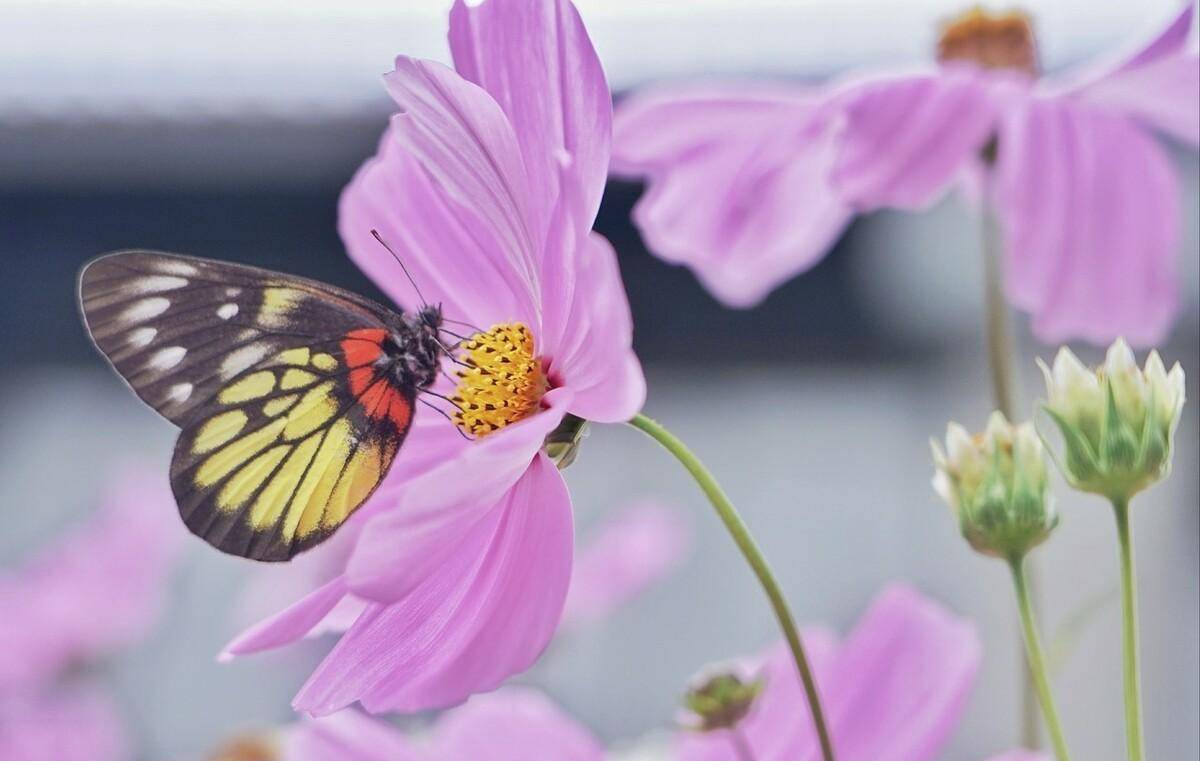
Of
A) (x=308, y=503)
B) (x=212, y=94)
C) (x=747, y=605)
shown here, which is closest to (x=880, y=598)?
(x=308, y=503)

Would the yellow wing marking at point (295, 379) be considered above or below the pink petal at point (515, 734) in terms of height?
above

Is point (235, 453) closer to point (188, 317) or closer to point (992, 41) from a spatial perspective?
point (188, 317)

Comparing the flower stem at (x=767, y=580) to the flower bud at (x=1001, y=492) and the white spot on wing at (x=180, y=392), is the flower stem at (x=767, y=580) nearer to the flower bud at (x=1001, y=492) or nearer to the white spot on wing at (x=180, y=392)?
the flower bud at (x=1001, y=492)

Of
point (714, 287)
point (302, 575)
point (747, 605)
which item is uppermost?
point (714, 287)

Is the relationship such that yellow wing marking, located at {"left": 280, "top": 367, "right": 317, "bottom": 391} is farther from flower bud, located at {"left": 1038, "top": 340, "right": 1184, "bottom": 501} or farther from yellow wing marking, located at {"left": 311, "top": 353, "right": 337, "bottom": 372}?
flower bud, located at {"left": 1038, "top": 340, "right": 1184, "bottom": 501}

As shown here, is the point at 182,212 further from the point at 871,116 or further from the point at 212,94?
the point at 871,116

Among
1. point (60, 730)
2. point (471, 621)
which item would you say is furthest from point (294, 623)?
point (60, 730)

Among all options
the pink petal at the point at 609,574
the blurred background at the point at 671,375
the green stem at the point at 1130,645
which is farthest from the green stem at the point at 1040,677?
the blurred background at the point at 671,375
